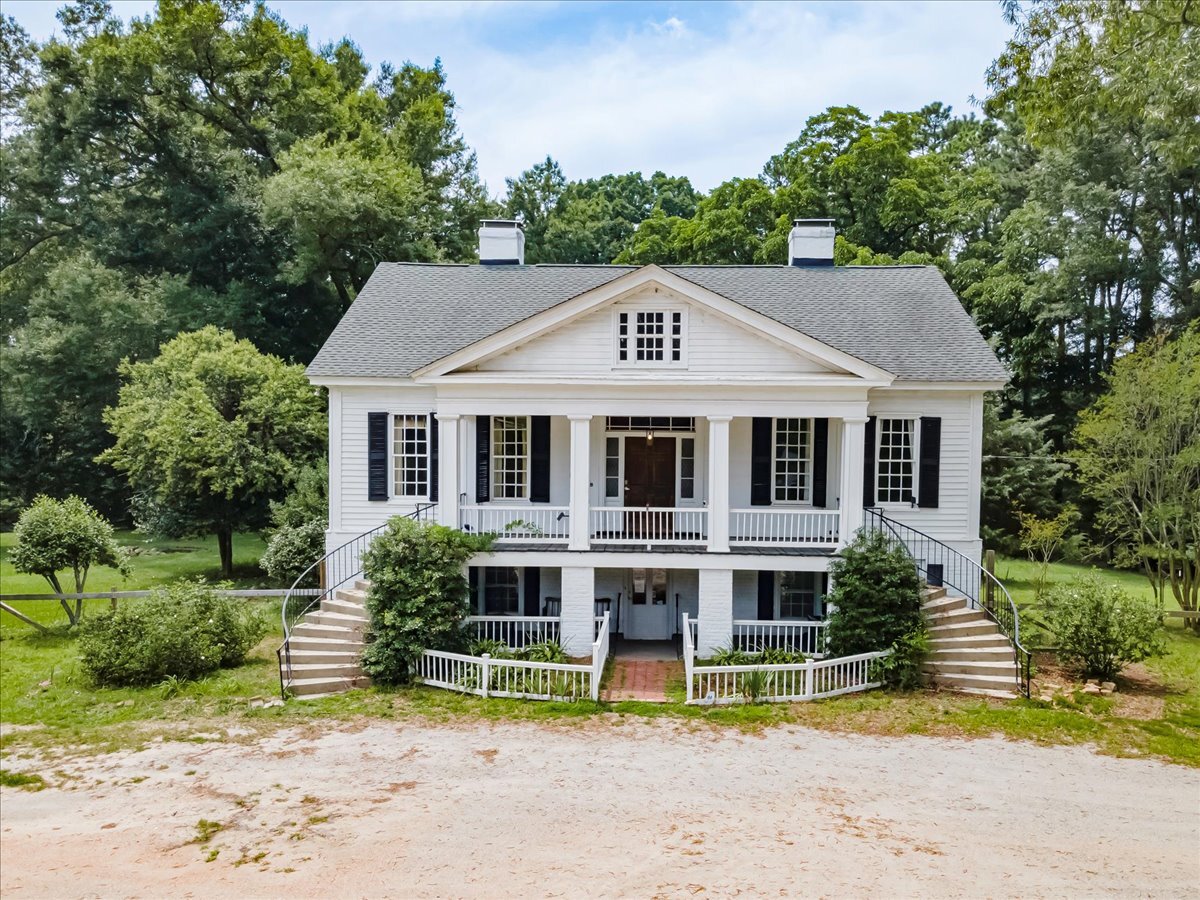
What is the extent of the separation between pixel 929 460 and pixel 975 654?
4.17 m

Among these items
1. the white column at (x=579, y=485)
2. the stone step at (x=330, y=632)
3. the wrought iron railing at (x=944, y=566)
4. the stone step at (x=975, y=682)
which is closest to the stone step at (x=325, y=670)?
the stone step at (x=330, y=632)

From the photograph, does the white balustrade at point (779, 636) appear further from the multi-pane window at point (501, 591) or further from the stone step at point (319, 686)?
the stone step at point (319, 686)

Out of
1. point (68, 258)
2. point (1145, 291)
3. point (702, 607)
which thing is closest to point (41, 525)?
point (702, 607)

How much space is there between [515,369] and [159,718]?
26.0ft

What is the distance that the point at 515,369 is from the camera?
1495 centimetres

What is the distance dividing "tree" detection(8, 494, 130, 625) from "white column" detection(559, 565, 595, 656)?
30.5ft

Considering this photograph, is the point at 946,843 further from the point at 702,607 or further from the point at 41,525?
the point at 41,525

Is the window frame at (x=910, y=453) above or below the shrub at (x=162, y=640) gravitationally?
above

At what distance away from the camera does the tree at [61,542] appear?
15.1m

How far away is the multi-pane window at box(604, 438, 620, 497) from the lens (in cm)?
1675

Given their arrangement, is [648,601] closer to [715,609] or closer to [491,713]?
[715,609]

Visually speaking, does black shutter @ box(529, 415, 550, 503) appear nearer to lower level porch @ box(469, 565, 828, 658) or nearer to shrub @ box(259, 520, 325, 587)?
lower level porch @ box(469, 565, 828, 658)

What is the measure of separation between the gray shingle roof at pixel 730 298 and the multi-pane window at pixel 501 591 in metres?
4.49

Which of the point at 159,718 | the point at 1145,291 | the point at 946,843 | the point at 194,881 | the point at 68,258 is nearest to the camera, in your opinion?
the point at 194,881
